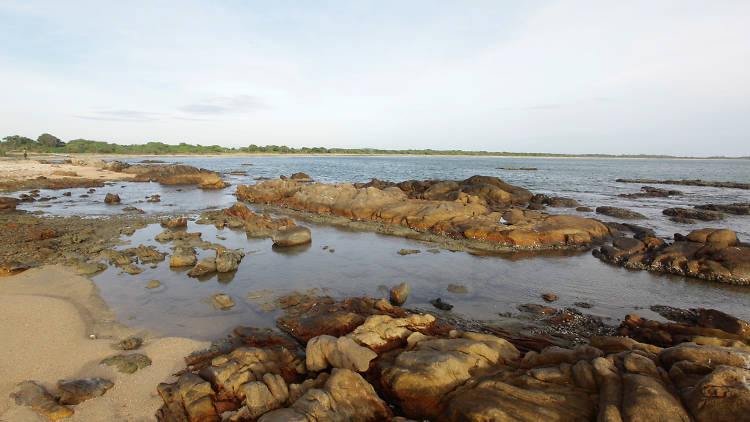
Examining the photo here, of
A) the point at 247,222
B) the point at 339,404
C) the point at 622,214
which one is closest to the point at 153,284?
the point at 339,404

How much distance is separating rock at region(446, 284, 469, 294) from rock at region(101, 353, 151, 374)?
9.04 m

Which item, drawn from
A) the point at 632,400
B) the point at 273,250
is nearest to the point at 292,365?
the point at 632,400

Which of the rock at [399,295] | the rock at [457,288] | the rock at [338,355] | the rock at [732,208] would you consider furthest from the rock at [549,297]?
the rock at [732,208]

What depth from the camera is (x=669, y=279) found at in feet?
44.4

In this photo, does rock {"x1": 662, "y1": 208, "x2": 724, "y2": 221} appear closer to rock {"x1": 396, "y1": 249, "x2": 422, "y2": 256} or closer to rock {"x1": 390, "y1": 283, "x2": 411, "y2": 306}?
rock {"x1": 396, "y1": 249, "x2": 422, "y2": 256}

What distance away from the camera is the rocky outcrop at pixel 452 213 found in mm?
18188

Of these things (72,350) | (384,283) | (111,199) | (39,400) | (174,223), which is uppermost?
(111,199)

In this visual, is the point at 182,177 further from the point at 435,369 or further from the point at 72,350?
the point at 435,369

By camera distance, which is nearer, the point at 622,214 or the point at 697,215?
the point at 697,215

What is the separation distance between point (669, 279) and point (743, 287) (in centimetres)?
222

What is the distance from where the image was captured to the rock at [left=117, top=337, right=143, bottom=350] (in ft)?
25.8

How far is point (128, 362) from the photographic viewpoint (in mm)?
7184

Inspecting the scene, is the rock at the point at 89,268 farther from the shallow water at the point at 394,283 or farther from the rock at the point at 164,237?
the rock at the point at 164,237

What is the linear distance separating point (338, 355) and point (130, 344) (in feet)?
16.6
